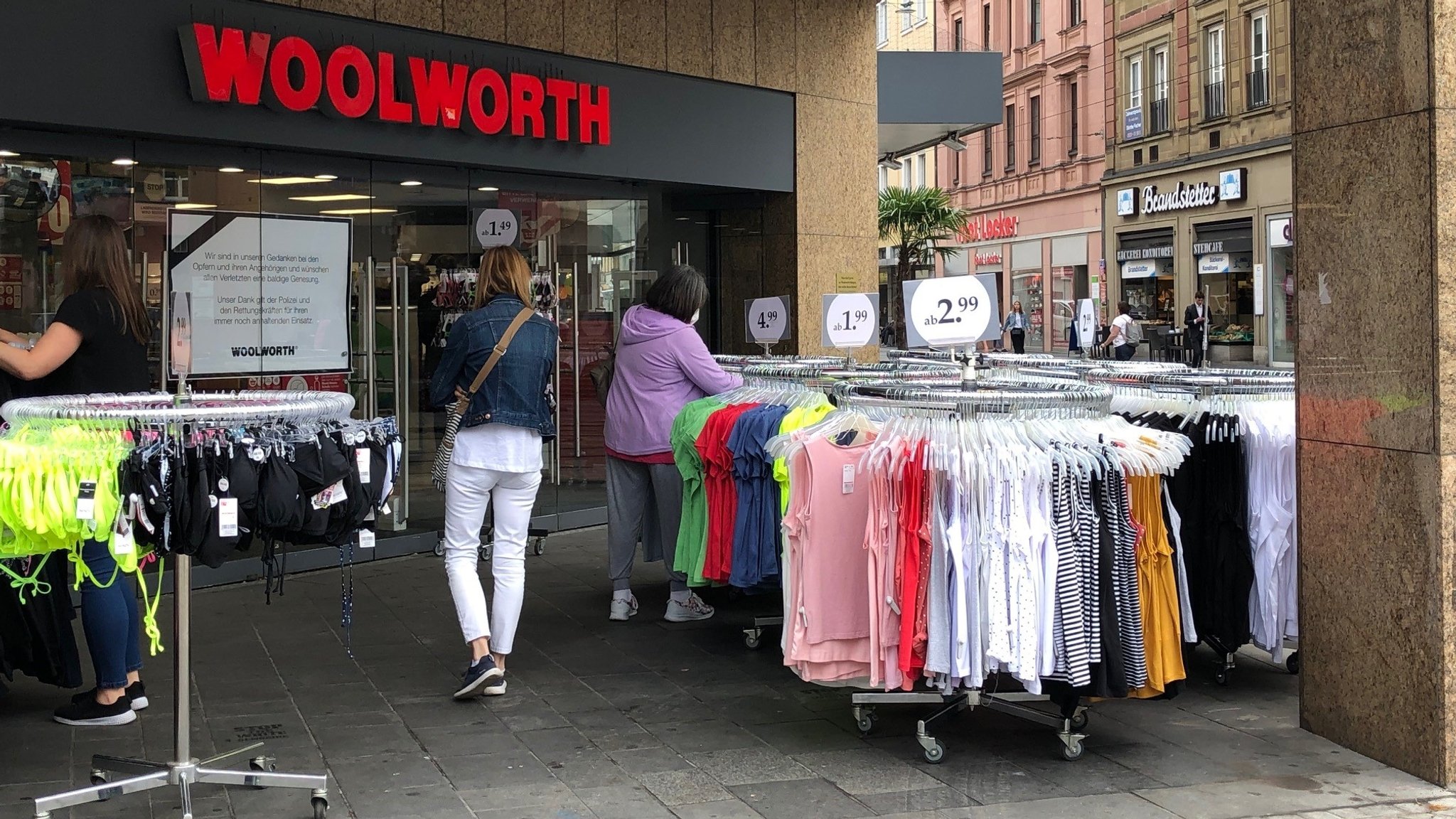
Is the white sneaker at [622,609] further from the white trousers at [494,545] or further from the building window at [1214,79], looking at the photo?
the building window at [1214,79]

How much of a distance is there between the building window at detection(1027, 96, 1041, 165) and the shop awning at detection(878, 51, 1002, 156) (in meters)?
33.0

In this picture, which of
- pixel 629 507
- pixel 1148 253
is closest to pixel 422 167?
pixel 629 507

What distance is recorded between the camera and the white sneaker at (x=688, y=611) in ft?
24.3

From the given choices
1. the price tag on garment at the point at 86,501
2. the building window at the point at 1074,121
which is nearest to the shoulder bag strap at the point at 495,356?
the price tag on garment at the point at 86,501

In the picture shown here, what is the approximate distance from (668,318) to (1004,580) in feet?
10.2

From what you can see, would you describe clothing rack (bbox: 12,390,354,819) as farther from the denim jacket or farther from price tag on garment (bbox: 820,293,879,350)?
price tag on garment (bbox: 820,293,879,350)

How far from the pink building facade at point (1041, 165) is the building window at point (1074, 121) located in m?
0.04

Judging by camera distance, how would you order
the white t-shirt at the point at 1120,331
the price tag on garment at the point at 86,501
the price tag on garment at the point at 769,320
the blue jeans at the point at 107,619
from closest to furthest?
the price tag on garment at the point at 86,501, the blue jeans at the point at 107,619, the price tag on garment at the point at 769,320, the white t-shirt at the point at 1120,331

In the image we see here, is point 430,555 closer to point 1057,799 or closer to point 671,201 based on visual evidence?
point 671,201

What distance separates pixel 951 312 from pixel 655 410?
2102 mm

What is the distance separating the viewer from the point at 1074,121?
4425 centimetres

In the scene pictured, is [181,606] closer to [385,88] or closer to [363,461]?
[363,461]

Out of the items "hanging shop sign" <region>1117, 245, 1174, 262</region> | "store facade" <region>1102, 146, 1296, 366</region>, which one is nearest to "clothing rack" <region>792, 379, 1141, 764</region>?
"store facade" <region>1102, 146, 1296, 366</region>

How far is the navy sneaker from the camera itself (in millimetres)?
5758
